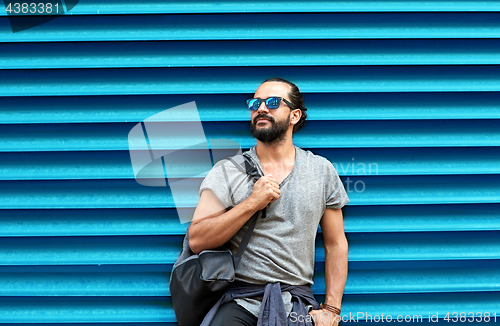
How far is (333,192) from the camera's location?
85.7 inches

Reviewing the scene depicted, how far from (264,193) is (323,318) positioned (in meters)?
0.81

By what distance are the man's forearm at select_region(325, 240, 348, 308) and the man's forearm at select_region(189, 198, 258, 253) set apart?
2.08 feet

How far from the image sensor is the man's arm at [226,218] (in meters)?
1.94

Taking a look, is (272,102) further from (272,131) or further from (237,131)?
(237,131)

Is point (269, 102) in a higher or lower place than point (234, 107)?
lower

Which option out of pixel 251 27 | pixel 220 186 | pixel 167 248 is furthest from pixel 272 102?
pixel 167 248

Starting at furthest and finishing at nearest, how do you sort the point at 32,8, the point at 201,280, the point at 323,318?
the point at 32,8 < the point at 323,318 < the point at 201,280

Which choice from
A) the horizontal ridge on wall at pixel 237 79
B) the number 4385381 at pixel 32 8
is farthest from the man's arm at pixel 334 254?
the number 4385381 at pixel 32 8

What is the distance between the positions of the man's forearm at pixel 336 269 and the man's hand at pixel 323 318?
0.34 ft

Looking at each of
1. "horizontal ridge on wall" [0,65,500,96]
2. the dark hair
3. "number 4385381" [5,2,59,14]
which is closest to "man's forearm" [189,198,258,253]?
the dark hair

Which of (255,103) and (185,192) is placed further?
(185,192)

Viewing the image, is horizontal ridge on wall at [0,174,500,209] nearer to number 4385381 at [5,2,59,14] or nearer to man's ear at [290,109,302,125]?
man's ear at [290,109,302,125]

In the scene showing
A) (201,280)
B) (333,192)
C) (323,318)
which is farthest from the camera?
(333,192)

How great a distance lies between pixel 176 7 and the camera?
2.45m
